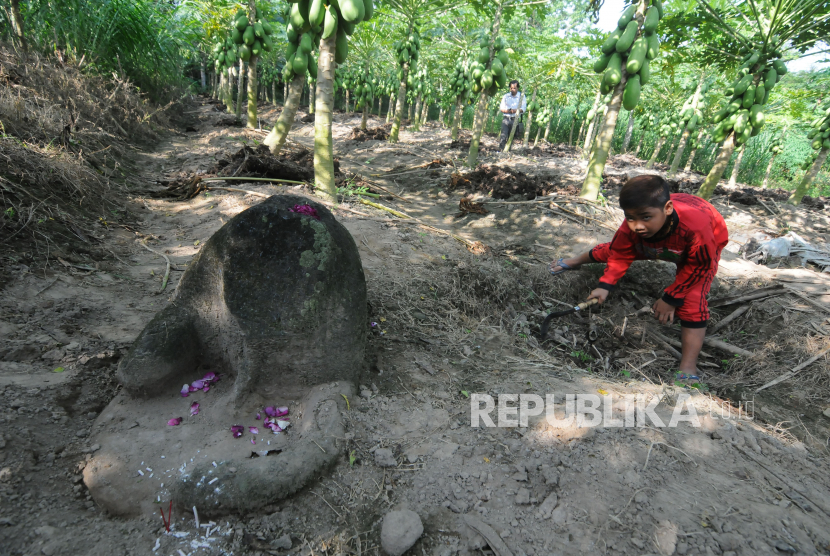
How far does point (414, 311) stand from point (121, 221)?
3.57m

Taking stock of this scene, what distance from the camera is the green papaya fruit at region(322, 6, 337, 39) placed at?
4.80 m

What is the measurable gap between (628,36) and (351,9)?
4394 millimetres

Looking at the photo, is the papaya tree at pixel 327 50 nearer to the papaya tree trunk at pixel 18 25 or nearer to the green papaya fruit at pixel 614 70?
the green papaya fruit at pixel 614 70

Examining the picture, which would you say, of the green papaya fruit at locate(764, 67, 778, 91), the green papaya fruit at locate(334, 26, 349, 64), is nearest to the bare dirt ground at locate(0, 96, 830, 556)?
the green papaya fruit at locate(334, 26, 349, 64)

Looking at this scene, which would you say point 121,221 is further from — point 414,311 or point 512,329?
point 512,329

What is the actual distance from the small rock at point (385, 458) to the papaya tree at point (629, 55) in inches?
264

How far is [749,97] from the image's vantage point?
22.6 feet

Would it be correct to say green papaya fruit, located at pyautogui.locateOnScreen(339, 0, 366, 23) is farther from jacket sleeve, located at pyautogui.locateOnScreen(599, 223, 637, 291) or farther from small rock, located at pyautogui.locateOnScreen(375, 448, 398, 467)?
small rock, located at pyautogui.locateOnScreen(375, 448, 398, 467)

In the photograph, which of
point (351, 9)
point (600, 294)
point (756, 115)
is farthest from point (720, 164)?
point (351, 9)

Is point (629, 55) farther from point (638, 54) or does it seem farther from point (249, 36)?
point (249, 36)

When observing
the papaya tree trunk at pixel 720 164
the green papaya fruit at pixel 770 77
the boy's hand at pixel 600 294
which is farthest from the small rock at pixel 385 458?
the green papaya fruit at pixel 770 77

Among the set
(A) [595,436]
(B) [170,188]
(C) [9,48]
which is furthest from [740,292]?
(C) [9,48]

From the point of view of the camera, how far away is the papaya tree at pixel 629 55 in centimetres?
604

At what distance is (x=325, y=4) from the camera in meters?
4.96
